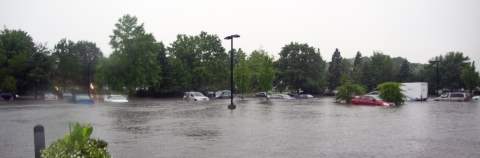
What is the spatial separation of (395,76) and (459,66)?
12.6 m

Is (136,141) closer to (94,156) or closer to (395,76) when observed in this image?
Answer: (94,156)

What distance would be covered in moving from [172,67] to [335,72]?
49.8 metres

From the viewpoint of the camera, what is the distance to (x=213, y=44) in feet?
247

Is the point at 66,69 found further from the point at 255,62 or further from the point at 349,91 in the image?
the point at 349,91

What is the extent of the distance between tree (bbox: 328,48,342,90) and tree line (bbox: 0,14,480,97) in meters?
9.01

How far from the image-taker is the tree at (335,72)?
334 feet

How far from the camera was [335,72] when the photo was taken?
10356 cm

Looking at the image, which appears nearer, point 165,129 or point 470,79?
point 165,129

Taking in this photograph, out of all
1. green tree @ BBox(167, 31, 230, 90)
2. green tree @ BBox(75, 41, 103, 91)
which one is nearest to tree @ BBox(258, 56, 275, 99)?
green tree @ BBox(167, 31, 230, 90)

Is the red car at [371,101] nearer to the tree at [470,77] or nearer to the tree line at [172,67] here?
the tree line at [172,67]

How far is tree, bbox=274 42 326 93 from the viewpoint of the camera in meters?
83.4

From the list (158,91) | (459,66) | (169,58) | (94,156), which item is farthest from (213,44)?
(94,156)

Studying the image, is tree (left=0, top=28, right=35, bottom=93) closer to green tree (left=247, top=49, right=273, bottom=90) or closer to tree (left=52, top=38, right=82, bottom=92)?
tree (left=52, top=38, right=82, bottom=92)

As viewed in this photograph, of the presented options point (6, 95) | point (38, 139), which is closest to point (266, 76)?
point (6, 95)
